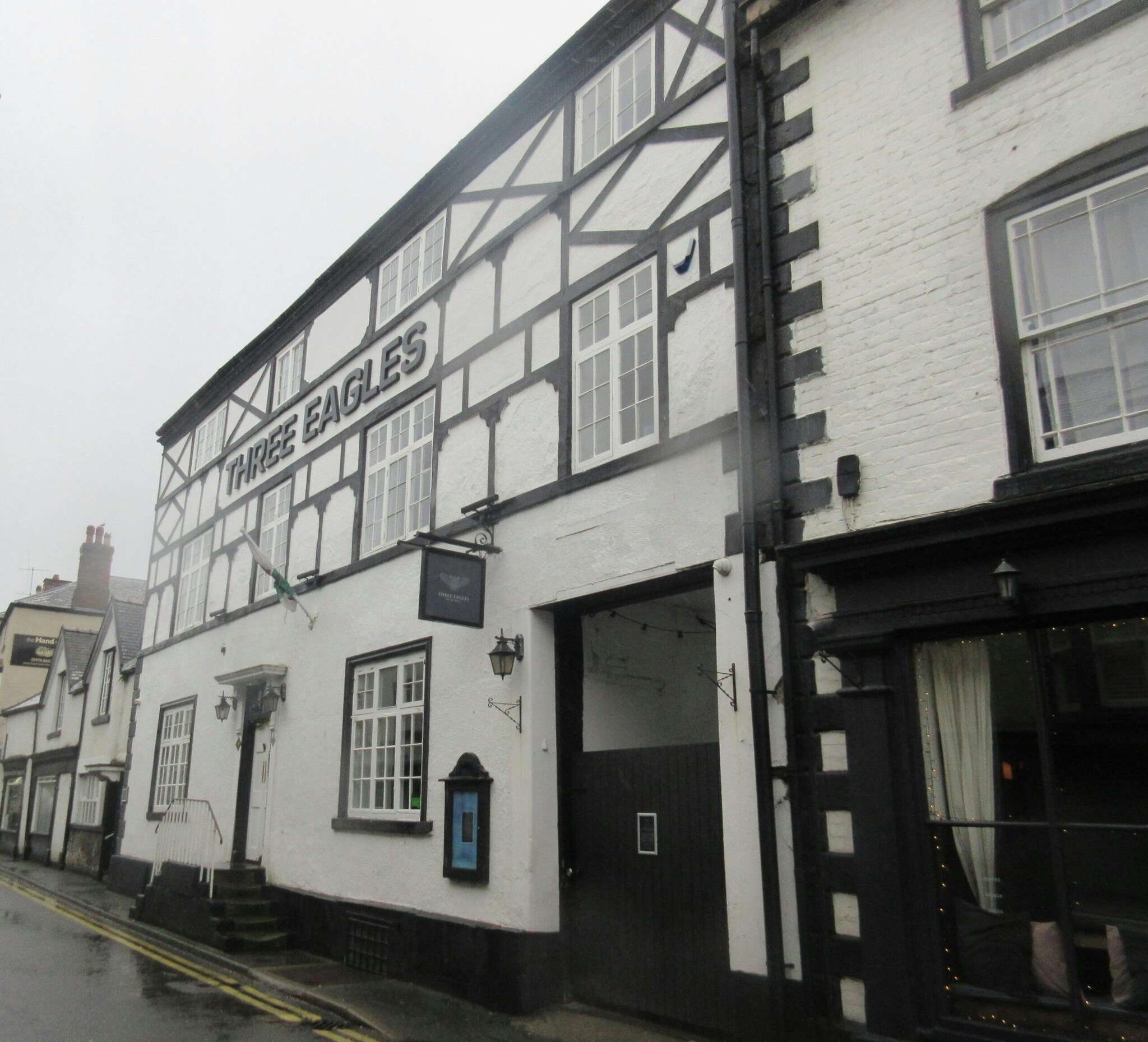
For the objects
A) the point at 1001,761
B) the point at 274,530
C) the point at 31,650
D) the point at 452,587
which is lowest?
the point at 1001,761

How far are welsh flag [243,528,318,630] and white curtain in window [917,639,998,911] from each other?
9.16m

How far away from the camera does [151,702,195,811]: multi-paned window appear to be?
16812 millimetres

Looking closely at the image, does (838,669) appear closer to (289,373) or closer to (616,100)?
(616,100)

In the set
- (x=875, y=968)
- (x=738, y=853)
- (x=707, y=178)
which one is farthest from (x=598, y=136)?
(x=875, y=968)

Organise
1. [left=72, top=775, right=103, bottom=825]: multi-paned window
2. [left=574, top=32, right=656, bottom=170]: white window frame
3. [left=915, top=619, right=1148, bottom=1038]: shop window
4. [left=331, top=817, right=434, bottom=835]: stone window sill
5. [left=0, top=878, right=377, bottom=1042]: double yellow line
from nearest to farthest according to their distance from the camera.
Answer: [left=915, top=619, right=1148, bottom=1038]: shop window, [left=0, top=878, right=377, bottom=1042]: double yellow line, [left=574, top=32, right=656, bottom=170]: white window frame, [left=331, top=817, right=434, bottom=835]: stone window sill, [left=72, top=775, right=103, bottom=825]: multi-paned window

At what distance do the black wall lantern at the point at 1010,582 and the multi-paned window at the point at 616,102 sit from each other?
19.2 ft

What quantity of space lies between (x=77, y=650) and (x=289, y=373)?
639 inches

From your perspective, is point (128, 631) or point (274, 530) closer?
point (274, 530)

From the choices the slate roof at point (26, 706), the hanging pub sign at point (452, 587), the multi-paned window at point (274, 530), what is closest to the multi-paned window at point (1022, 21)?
the hanging pub sign at point (452, 587)

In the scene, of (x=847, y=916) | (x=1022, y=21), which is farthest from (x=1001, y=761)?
(x=1022, y=21)

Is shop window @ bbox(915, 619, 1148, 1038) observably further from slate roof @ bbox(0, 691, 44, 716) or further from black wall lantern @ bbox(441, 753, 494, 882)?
slate roof @ bbox(0, 691, 44, 716)

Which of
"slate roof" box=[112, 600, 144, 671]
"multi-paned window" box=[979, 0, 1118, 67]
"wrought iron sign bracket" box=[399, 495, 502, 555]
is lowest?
"wrought iron sign bracket" box=[399, 495, 502, 555]

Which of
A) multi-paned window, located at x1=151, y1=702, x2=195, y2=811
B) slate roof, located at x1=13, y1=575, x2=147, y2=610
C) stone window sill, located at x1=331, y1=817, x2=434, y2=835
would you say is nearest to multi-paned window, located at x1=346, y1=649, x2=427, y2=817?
stone window sill, located at x1=331, y1=817, x2=434, y2=835

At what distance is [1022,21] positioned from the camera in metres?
6.50
